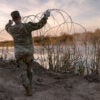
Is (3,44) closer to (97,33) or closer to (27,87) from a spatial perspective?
(97,33)

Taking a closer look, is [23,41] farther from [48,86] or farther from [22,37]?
[48,86]

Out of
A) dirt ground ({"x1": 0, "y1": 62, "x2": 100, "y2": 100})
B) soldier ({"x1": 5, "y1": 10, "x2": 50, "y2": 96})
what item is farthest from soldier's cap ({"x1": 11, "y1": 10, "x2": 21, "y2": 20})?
dirt ground ({"x1": 0, "y1": 62, "x2": 100, "y2": 100})

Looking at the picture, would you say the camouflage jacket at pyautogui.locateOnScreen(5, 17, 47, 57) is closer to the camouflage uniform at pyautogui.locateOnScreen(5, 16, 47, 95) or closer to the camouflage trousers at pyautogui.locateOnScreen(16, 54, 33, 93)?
the camouflage uniform at pyautogui.locateOnScreen(5, 16, 47, 95)

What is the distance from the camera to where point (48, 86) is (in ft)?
32.5

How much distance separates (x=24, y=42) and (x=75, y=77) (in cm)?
321

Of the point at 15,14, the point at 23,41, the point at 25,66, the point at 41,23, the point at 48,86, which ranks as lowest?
the point at 48,86

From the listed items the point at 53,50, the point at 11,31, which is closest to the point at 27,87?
the point at 11,31

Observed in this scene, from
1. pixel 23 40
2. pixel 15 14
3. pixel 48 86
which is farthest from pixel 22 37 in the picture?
pixel 48 86

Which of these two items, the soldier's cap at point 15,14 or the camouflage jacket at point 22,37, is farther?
the camouflage jacket at point 22,37

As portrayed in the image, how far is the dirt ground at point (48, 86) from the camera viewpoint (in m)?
8.66

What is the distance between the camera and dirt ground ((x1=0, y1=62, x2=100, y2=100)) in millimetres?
8664

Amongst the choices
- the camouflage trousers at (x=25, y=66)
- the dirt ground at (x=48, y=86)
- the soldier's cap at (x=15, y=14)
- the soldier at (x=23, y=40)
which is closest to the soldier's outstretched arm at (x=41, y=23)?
the soldier at (x=23, y=40)

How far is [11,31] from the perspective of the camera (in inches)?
330

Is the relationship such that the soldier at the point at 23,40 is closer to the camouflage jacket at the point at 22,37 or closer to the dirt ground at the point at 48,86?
the camouflage jacket at the point at 22,37
